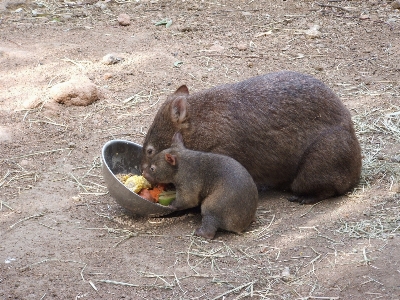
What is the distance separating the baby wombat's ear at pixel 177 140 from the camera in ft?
20.0

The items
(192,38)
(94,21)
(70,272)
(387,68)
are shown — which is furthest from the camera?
(94,21)

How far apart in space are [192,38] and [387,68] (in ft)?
9.63

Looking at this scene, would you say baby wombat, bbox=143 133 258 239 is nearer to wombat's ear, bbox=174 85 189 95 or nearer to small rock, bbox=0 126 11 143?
wombat's ear, bbox=174 85 189 95

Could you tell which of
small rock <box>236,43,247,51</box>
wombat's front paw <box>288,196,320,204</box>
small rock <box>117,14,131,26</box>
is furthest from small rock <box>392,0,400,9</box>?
wombat's front paw <box>288,196,320,204</box>

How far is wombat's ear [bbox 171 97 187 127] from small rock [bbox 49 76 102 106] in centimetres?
222

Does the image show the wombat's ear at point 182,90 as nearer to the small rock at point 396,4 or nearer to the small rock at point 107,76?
the small rock at point 107,76

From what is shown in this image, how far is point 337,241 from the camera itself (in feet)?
17.7

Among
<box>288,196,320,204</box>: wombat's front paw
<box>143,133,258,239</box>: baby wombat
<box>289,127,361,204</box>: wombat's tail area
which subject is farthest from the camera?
<box>288,196,320,204</box>: wombat's front paw

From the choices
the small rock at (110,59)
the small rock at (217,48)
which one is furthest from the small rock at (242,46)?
the small rock at (110,59)

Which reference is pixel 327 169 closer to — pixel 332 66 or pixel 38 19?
pixel 332 66

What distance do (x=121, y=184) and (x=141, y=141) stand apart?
1.85 meters

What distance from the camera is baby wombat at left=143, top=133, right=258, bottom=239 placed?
18.4 feet

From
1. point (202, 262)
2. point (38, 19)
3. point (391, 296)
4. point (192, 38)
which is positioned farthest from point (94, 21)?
point (391, 296)

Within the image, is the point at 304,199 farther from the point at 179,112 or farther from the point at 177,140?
the point at 179,112
